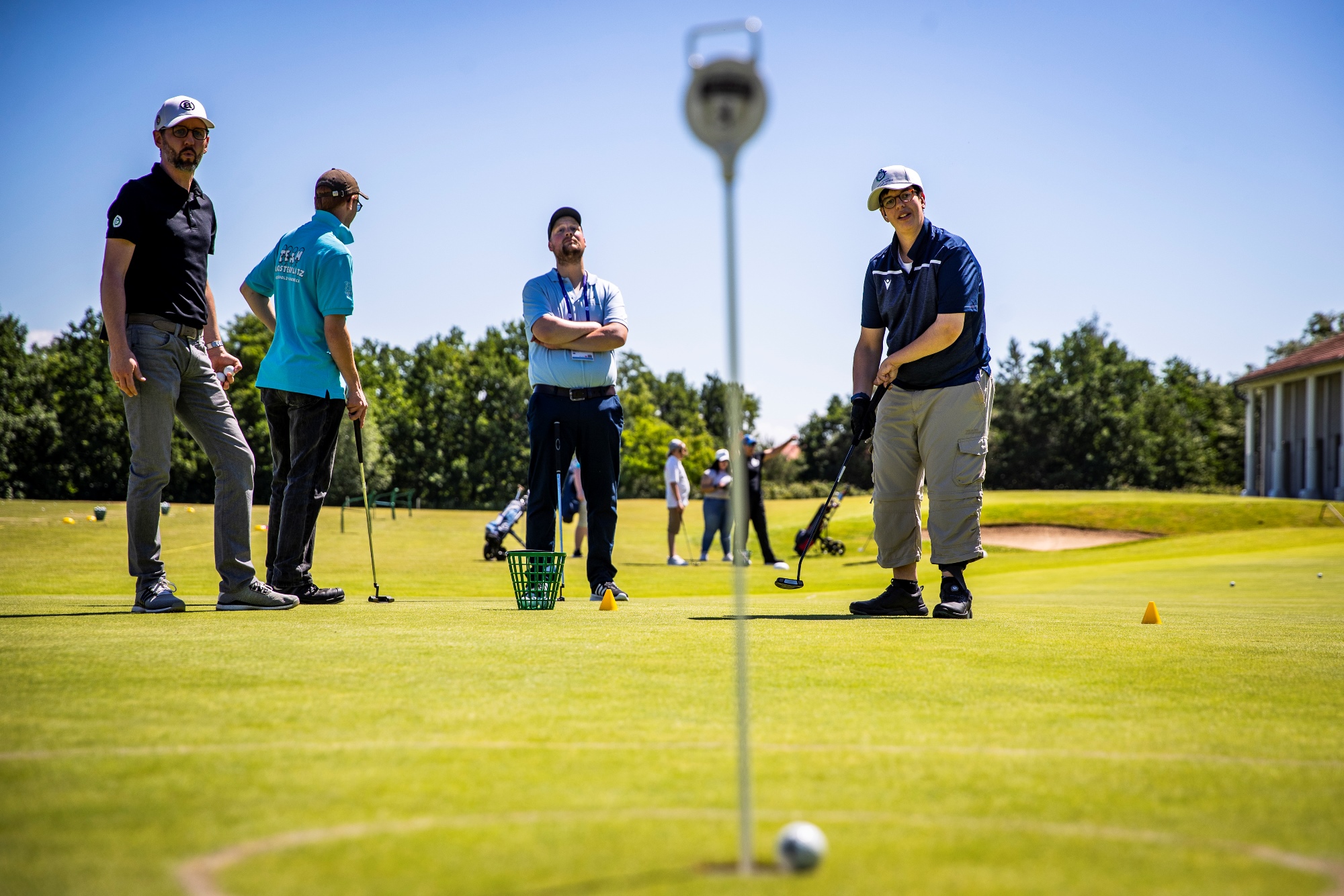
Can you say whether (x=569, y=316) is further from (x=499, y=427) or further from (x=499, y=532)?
(x=499, y=427)

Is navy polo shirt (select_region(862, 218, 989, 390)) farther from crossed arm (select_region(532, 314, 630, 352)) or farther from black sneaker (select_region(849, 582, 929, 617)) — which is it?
crossed arm (select_region(532, 314, 630, 352))

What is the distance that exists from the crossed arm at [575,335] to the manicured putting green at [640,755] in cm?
224

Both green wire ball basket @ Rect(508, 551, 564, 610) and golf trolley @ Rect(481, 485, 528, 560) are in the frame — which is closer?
green wire ball basket @ Rect(508, 551, 564, 610)

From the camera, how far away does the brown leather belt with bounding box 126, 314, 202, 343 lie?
5723 millimetres

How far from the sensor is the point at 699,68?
2158 millimetres

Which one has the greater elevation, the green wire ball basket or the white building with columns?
the white building with columns

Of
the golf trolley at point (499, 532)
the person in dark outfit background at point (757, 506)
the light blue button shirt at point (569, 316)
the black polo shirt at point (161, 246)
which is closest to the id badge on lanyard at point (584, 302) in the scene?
the light blue button shirt at point (569, 316)

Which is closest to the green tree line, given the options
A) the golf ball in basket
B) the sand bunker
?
the sand bunker

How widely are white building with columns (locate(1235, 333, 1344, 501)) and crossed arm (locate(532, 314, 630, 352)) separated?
4148 centimetres

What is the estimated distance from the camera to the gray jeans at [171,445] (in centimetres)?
568

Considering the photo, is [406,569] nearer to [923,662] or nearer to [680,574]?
[680,574]

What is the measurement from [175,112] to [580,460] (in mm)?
3248

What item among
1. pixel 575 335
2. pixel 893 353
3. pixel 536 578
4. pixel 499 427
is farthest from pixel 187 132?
pixel 499 427

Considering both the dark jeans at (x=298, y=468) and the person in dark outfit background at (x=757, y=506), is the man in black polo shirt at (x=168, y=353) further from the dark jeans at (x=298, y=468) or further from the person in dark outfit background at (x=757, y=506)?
the person in dark outfit background at (x=757, y=506)
